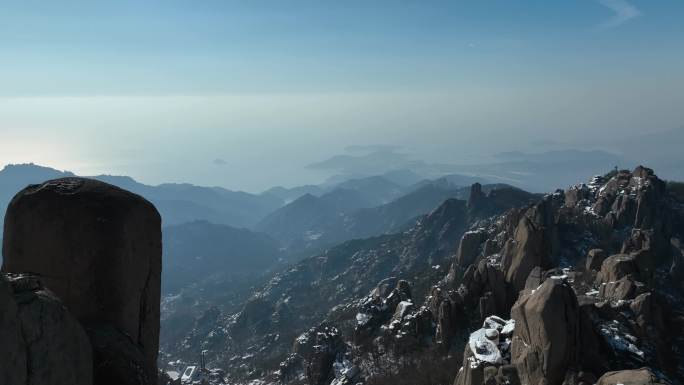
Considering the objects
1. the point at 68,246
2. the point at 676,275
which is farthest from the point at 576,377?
the point at 676,275

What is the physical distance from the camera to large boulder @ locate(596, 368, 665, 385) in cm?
3195

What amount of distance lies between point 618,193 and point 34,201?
165 meters

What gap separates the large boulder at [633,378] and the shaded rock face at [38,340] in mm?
32905

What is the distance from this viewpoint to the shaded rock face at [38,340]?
11242 mm

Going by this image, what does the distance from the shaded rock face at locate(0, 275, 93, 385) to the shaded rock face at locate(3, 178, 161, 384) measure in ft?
9.64

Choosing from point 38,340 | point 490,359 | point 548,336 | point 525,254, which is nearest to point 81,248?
point 38,340

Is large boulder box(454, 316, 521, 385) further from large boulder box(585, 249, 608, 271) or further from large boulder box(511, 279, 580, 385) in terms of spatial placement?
large boulder box(585, 249, 608, 271)

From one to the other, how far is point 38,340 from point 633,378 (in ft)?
115

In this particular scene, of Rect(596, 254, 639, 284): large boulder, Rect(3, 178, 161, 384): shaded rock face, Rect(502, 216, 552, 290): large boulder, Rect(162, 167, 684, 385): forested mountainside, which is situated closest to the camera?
Rect(3, 178, 161, 384): shaded rock face

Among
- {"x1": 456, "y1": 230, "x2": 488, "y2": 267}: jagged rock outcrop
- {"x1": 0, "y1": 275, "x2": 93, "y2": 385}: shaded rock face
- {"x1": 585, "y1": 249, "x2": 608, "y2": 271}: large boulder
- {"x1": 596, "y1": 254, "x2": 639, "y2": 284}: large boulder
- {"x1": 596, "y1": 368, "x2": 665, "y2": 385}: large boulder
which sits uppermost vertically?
{"x1": 0, "y1": 275, "x2": 93, "y2": 385}: shaded rock face

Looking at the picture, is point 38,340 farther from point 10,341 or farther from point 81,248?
point 81,248

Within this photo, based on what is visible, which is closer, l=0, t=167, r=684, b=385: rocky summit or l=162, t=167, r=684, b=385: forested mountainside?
l=0, t=167, r=684, b=385: rocky summit

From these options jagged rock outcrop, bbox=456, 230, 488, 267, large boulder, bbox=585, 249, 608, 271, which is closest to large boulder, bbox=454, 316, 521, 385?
large boulder, bbox=585, 249, 608, 271

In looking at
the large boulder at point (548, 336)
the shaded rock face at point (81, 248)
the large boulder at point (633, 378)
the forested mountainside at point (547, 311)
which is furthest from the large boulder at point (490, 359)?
the shaded rock face at point (81, 248)
